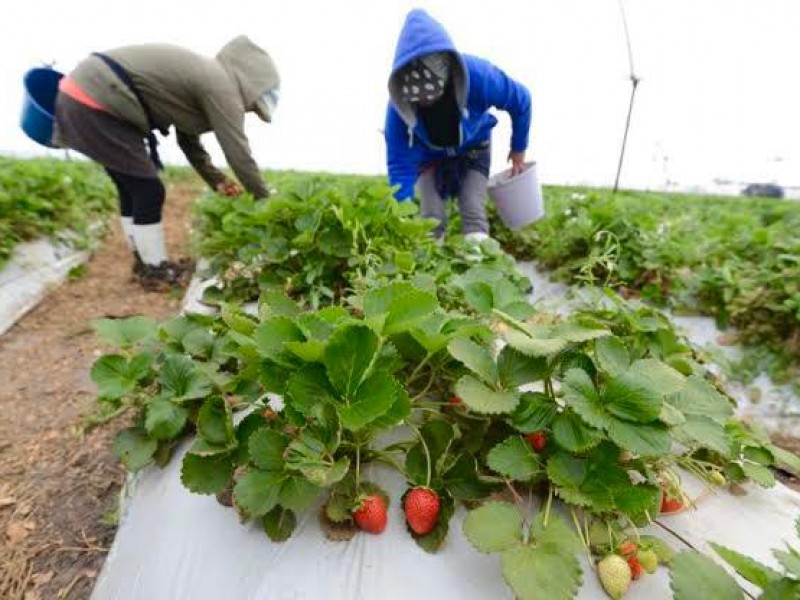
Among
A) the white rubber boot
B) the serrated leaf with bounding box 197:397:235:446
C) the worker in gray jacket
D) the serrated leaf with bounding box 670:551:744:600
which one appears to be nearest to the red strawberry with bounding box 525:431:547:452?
the serrated leaf with bounding box 670:551:744:600

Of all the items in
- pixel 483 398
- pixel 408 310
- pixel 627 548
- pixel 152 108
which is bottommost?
pixel 627 548

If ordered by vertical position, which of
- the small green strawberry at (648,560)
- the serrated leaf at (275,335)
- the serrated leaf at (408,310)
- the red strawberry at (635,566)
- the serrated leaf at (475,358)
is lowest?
the red strawberry at (635,566)

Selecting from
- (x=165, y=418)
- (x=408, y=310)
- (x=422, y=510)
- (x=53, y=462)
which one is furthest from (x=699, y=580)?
(x=53, y=462)

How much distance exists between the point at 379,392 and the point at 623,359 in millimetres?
447

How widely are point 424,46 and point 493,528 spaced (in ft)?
7.64

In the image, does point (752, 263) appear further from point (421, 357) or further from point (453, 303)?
point (421, 357)

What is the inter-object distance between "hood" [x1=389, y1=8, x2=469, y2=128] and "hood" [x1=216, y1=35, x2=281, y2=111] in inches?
33.1

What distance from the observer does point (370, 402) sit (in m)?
0.66

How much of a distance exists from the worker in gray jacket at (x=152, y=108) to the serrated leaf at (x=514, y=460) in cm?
243

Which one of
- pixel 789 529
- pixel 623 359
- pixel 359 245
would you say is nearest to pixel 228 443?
pixel 623 359

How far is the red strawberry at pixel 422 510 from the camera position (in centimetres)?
73

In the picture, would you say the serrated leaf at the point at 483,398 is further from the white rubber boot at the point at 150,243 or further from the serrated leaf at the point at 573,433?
the white rubber boot at the point at 150,243

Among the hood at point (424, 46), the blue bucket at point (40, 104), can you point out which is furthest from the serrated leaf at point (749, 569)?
the blue bucket at point (40, 104)

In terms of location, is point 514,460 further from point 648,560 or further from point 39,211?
point 39,211
